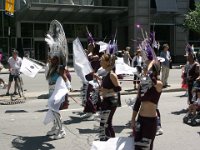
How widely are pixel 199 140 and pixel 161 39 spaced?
111 ft

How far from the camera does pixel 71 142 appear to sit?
27.5ft

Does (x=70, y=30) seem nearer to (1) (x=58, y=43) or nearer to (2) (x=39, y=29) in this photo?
(2) (x=39, y=29)

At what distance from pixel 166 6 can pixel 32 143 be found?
32.9m

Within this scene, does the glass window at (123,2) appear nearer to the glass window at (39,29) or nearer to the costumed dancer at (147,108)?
the glass window at (39,29)

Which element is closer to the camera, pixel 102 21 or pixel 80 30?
pixel 80 30

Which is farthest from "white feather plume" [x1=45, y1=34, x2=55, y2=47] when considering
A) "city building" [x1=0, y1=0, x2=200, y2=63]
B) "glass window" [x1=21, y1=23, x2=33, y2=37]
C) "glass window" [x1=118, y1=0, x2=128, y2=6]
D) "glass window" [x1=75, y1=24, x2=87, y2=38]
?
"glass window" [x1=75, y1=24, x2=87, y2=38]

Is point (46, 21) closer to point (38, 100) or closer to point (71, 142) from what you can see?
point (38, 100)

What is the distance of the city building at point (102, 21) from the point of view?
38.4 meters

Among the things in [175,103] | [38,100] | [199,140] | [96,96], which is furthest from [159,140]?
[38,100]

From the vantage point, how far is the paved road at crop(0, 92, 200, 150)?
8.22 meters

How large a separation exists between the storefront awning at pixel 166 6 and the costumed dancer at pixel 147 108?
34393 millimetres

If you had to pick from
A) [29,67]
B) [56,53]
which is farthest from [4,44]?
[56,53]

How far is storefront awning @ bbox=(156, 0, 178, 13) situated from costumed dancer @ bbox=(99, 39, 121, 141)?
3261cm

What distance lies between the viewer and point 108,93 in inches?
297
